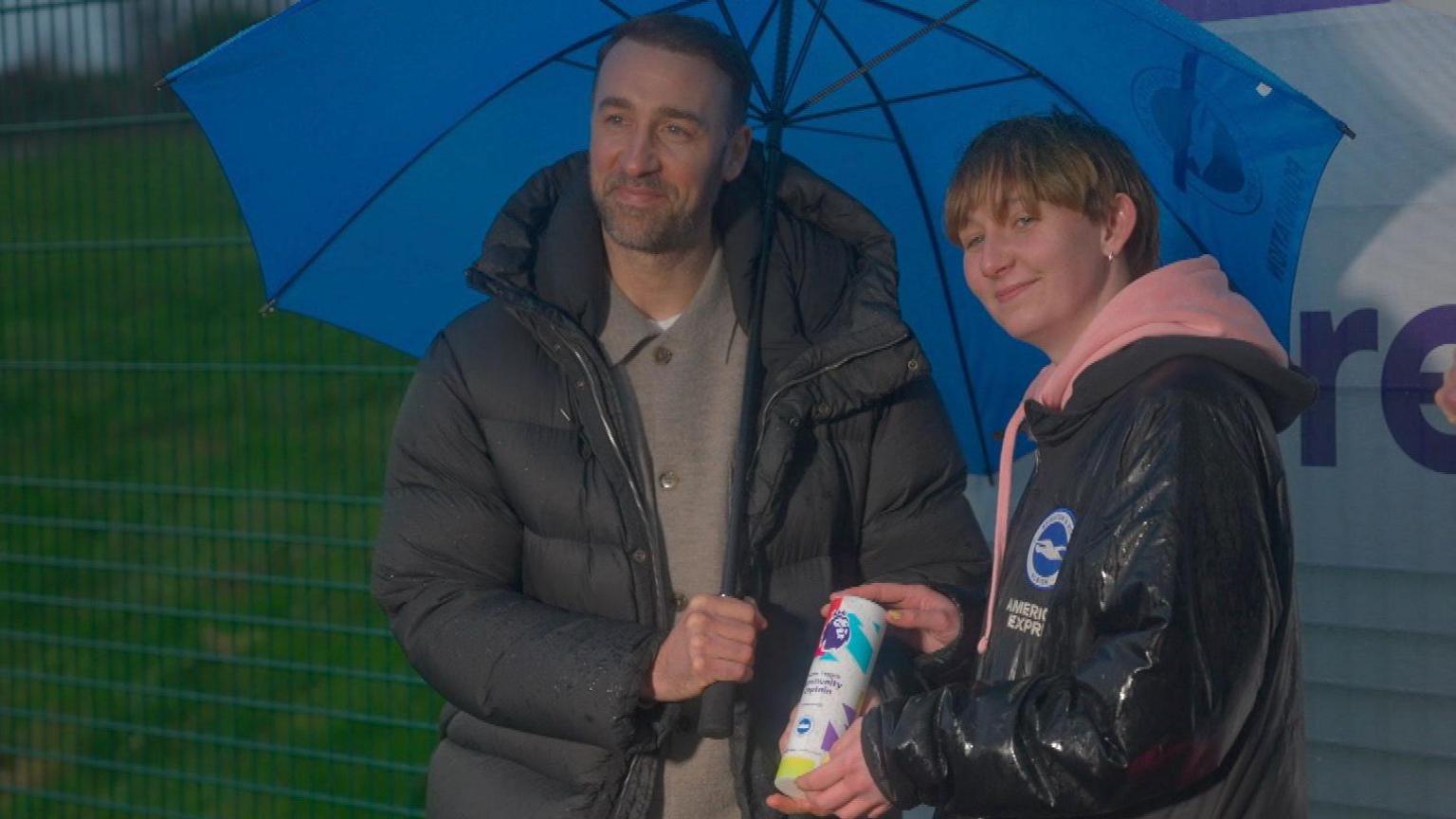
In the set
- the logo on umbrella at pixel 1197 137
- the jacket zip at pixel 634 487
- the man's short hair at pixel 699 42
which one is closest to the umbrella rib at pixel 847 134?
the man's short hair at pixel 699 42

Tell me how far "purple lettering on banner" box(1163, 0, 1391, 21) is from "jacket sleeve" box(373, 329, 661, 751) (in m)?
1.96

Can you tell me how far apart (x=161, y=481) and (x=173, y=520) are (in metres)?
0.41

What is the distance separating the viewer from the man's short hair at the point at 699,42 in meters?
2.96

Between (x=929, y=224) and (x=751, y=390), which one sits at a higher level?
(x=929, y=224)

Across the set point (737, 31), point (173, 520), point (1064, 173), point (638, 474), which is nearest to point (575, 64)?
point (737, 31)

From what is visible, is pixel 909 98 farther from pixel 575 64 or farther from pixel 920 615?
pixel 920 615

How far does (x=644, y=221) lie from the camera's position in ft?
9.61

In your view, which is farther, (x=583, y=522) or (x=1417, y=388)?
(x=1417, y=388)

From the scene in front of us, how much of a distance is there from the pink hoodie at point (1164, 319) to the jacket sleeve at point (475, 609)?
0.60 metres

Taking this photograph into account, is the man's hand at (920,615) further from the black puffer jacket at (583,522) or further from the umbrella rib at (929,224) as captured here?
the umbrella rib at (929,224)

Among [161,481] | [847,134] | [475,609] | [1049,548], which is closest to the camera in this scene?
[1049,548]

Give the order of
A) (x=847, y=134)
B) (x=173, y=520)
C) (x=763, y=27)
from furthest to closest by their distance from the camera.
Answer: (x=173, y=520)
(x=847, y=134)
(x=763, y=27)

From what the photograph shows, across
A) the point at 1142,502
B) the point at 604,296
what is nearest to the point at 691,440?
the point at 604,296

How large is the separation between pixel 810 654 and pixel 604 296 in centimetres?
70
